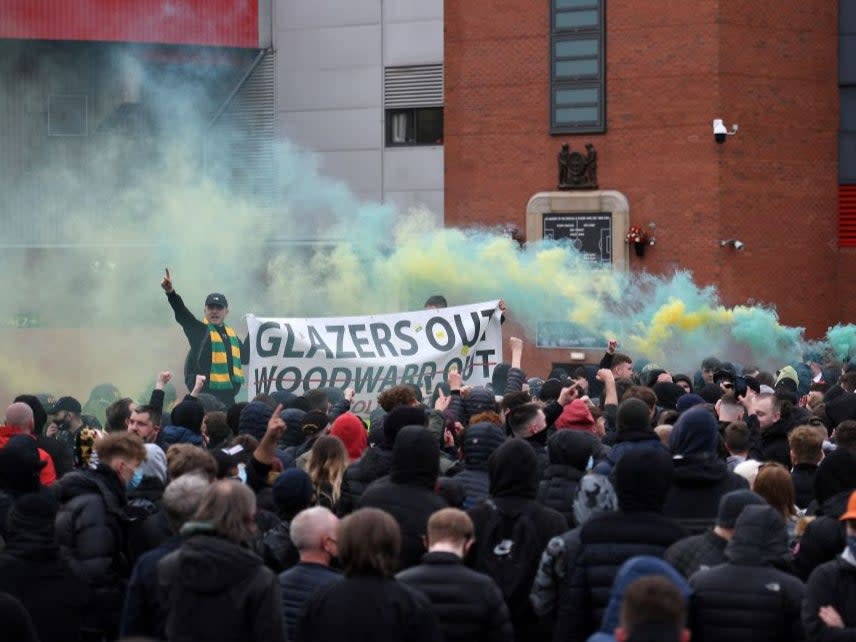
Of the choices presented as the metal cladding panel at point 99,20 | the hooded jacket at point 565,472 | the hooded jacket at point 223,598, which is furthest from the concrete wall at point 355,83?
the hooded jacket at point 223,598

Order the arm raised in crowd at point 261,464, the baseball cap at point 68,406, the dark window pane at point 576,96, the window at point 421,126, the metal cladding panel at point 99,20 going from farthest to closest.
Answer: the window at point 421,126
the metal cladding panel at point 99,20
the dark window pane at point 576,96
the baseball cap at point 68,406
the arm raised in crowd at point 261,464

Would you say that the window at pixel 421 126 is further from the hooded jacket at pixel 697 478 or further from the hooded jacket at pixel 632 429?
the hooded jacket at pixel 697 478

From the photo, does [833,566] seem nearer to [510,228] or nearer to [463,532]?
[463,532]

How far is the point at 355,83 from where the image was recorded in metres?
32.3

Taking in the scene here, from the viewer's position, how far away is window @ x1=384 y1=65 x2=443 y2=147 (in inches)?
1258

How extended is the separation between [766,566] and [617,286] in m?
20.7

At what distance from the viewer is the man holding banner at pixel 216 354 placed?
16344mm

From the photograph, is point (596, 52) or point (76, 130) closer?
point (596, 52)

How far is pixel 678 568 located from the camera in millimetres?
6891

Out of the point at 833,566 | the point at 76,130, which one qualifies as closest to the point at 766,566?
the point at 833,566

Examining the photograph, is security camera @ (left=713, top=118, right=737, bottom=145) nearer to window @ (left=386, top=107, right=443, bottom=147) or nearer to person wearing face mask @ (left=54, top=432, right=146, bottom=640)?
window @ (left=386, top=107, right=443, bottom=147)

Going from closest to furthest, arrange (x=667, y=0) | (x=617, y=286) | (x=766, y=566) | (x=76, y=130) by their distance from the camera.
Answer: (x=766, y=566), (x=617, y=286), (x=667, y=0), (x=76, y=130)

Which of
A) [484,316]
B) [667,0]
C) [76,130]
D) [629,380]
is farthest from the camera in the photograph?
[76,130]

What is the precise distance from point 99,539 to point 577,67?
23561 mm
